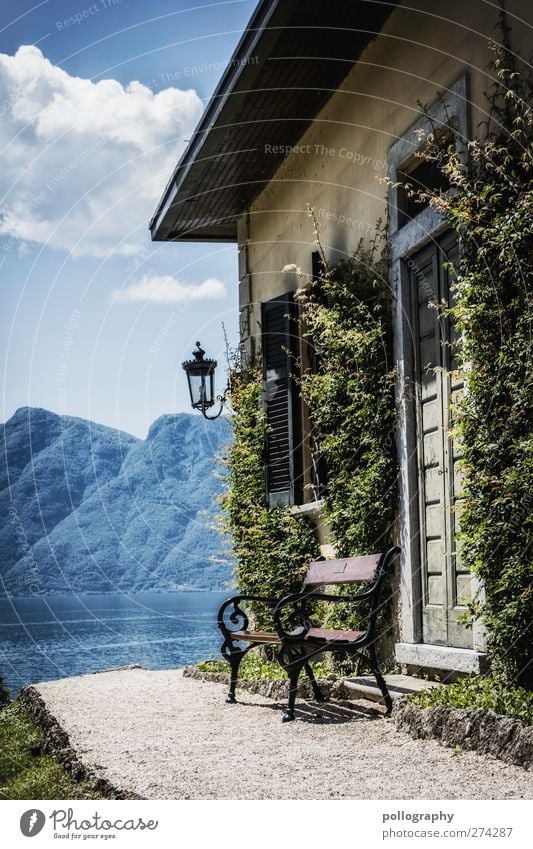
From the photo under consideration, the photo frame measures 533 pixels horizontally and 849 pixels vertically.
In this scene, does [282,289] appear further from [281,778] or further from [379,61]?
[281,778]

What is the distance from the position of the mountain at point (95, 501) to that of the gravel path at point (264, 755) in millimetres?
1262

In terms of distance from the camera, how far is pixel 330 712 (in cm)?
610

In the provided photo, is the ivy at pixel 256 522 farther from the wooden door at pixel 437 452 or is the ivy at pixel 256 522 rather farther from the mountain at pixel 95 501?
the wooden door at pixel 437 452

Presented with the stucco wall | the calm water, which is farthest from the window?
the calm water

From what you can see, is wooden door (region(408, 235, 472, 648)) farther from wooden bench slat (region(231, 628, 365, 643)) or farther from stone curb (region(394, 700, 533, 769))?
stone curb (region(394, 700, 533, 769))

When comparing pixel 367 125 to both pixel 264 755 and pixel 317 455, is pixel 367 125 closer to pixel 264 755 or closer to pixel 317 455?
pixel 317 455

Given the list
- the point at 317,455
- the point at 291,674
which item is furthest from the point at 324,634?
the point at 317,455

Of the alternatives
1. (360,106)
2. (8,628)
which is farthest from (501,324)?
(8,628)

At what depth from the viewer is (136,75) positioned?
21.1ft

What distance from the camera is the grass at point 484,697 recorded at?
457 cm

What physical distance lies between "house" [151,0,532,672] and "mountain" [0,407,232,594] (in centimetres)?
220

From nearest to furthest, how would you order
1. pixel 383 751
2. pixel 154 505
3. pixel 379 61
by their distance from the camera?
pixel 383 751 → pixel 379 61 → pixel 154 505

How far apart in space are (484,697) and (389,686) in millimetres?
1464

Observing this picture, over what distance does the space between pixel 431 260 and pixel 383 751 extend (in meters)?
3.20
